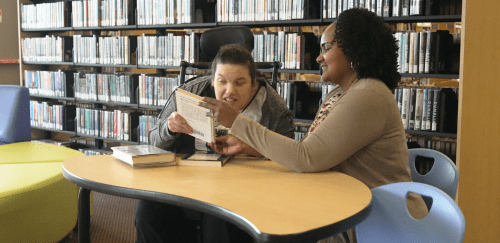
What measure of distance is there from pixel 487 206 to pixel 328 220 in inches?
75.3

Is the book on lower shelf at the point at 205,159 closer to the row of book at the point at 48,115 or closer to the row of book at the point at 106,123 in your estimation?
the row of book at the point at 106,123

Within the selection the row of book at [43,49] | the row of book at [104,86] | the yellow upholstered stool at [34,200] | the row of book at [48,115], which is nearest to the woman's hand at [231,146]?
the yellow upholstered stool at [34,200]

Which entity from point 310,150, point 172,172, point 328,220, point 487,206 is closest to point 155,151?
point 172,172

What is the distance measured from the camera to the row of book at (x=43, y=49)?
5.00 m

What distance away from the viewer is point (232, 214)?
112 centimetres

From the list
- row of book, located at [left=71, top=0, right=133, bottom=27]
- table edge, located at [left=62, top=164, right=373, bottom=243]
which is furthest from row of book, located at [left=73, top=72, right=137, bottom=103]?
table edge, located at [left=62, top=164, right=373, bottom=243]

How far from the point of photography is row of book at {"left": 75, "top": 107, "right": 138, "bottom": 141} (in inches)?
176

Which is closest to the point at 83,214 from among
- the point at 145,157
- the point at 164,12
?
the point at 145,157

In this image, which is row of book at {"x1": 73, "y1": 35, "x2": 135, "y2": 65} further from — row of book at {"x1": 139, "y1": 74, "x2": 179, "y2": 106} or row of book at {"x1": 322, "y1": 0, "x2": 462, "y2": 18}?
row of book at {"x1": 322, "y1": 0, "x2": 462, "y2": 18}

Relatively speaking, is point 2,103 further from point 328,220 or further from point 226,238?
point 328,220

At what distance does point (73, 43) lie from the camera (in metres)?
4.89

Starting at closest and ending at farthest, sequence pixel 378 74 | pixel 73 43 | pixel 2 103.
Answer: pixel 378 74, pixel 2 103, pixel 73 43

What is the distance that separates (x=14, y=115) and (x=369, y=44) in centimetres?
258

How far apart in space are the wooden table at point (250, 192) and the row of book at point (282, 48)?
1.84 meters
